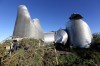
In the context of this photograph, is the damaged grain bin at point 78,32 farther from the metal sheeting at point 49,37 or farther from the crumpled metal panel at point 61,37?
the metal sheeting at point 49,37

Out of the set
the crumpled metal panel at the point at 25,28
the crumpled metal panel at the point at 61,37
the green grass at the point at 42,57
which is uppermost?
the crumpled metal panel at the point at 25,28

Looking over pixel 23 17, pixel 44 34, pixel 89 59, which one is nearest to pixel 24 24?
pixel 23 17

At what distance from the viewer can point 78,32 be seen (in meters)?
12.6

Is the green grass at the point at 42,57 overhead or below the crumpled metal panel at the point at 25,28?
below

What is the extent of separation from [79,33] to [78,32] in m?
0.11

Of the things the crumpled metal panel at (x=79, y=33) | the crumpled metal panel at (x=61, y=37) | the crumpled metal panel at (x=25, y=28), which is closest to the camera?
the crumpled metal panel at (x=79, y=33)

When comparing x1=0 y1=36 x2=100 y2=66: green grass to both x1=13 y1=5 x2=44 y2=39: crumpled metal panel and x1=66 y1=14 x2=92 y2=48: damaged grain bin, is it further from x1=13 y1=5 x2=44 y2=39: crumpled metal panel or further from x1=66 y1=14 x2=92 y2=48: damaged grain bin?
x1=13 y1=5 x2=44 y2=39: crumpled metal panel

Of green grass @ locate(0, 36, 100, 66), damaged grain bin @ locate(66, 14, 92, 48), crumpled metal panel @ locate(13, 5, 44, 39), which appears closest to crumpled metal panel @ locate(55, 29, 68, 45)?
damaged grain bin @ locate(66, 14, 92, 48)

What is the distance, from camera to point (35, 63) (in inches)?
332

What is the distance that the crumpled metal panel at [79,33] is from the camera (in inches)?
481

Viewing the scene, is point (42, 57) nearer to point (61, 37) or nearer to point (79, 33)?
point (61, 37)

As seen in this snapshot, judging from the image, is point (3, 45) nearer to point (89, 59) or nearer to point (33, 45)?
point (33, 45)

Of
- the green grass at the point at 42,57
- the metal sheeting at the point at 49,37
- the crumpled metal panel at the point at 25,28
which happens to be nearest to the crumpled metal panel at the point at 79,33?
the metal sheeting at the point at 49,37

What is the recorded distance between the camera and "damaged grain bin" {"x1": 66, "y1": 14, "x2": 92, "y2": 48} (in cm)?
1222
